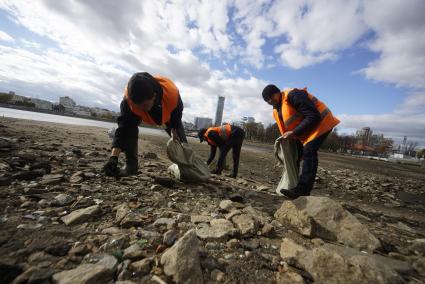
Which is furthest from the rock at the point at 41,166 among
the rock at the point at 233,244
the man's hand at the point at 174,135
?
the rock at the point at 233,244

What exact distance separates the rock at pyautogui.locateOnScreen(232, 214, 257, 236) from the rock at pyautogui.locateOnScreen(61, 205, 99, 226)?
4.00 ft

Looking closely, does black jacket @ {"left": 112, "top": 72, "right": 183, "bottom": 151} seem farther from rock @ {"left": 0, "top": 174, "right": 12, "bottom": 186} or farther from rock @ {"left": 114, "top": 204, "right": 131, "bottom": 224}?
rock @ {"left": 114, "top": 204, "right": 131, "bottom": 224}

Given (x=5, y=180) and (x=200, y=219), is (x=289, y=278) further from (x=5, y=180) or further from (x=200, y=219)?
(x=5, y=180)

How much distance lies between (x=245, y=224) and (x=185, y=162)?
5.46 ft

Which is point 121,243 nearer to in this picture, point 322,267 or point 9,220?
point 9,220

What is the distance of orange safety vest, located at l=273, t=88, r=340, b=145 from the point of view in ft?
9.59

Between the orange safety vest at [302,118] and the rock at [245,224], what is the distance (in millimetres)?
1593

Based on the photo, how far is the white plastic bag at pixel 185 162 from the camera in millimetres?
3184

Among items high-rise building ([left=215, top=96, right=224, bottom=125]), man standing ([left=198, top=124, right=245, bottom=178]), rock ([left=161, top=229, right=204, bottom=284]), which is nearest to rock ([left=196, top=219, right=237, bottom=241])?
rock ([left=161, top=229, right=204, bottom=284])

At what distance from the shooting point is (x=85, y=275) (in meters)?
1.08

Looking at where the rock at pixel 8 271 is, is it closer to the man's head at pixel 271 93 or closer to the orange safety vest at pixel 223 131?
the man's head at pixel 271 93

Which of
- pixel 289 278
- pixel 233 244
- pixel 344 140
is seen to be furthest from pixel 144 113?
pixel 344 140

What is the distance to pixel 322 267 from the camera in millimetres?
1217

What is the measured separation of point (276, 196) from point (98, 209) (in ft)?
8.00
